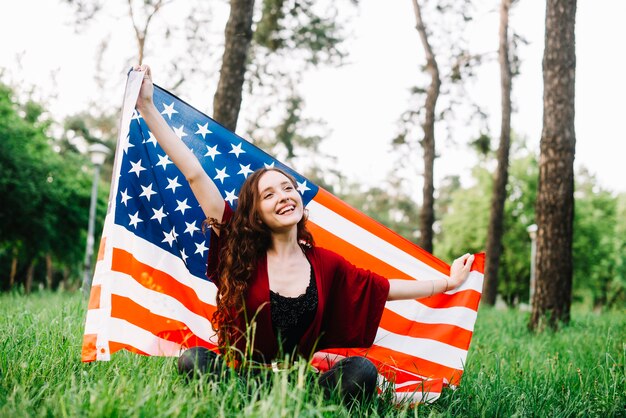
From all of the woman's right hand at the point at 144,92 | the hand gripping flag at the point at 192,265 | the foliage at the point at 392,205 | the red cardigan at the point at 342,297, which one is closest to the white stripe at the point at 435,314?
the hand gripping flag at the point at 192,265

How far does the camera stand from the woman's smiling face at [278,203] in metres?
2.88

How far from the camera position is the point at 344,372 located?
2.69 metres

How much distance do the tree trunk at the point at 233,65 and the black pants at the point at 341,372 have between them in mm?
4371

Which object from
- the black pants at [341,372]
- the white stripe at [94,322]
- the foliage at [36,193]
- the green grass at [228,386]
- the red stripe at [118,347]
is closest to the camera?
the green grass at [228,386]

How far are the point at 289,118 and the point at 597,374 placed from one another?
14128 mm

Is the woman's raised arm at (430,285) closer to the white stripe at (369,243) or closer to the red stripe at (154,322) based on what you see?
the white stripe at (369,243)

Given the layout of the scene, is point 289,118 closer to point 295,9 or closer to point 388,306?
point 295,9

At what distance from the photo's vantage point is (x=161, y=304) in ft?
11.0

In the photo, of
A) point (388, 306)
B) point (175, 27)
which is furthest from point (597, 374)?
point (175, 27)

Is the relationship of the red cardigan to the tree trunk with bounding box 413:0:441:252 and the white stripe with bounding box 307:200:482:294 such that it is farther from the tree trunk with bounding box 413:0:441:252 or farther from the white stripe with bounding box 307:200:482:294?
the tree trunk with bounding box 413:0:441:252

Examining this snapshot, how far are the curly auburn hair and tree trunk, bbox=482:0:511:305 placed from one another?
12.5 meters

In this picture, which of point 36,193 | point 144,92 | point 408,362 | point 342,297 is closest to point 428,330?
point 408,362

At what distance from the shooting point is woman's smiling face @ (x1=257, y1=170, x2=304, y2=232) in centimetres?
288

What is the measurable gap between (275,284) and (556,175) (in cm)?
520
